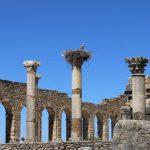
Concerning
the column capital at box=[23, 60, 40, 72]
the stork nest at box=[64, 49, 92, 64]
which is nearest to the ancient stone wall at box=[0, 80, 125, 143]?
the column capital at box=[23, 60, 40, 72]

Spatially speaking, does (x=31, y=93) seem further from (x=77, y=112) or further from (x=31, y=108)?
(x=77, y=112)

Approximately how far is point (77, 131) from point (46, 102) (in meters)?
11.3

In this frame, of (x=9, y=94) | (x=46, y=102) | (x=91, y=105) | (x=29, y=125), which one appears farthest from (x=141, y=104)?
(x=91, y=105)

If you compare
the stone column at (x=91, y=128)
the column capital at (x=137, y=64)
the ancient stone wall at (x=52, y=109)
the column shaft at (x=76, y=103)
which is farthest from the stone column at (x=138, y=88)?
the stone column at (x=91, y=128)

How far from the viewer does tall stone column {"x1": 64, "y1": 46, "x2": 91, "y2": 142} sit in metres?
23.4

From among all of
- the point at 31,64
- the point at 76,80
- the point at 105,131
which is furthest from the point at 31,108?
the point at 105,131

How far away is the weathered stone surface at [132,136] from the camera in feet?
22.7

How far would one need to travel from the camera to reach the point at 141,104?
20141mm

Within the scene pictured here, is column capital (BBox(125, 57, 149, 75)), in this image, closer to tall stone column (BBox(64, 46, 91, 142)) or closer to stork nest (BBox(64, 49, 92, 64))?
stork nest (BBox(64, 49, 92, 64))

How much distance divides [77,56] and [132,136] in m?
16.6

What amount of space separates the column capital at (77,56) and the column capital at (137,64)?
10.2ft

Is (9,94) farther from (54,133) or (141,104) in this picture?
(141,104)

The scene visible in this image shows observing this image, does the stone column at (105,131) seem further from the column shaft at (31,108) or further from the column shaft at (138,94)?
the column shaft at (138,94)

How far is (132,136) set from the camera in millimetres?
6988
